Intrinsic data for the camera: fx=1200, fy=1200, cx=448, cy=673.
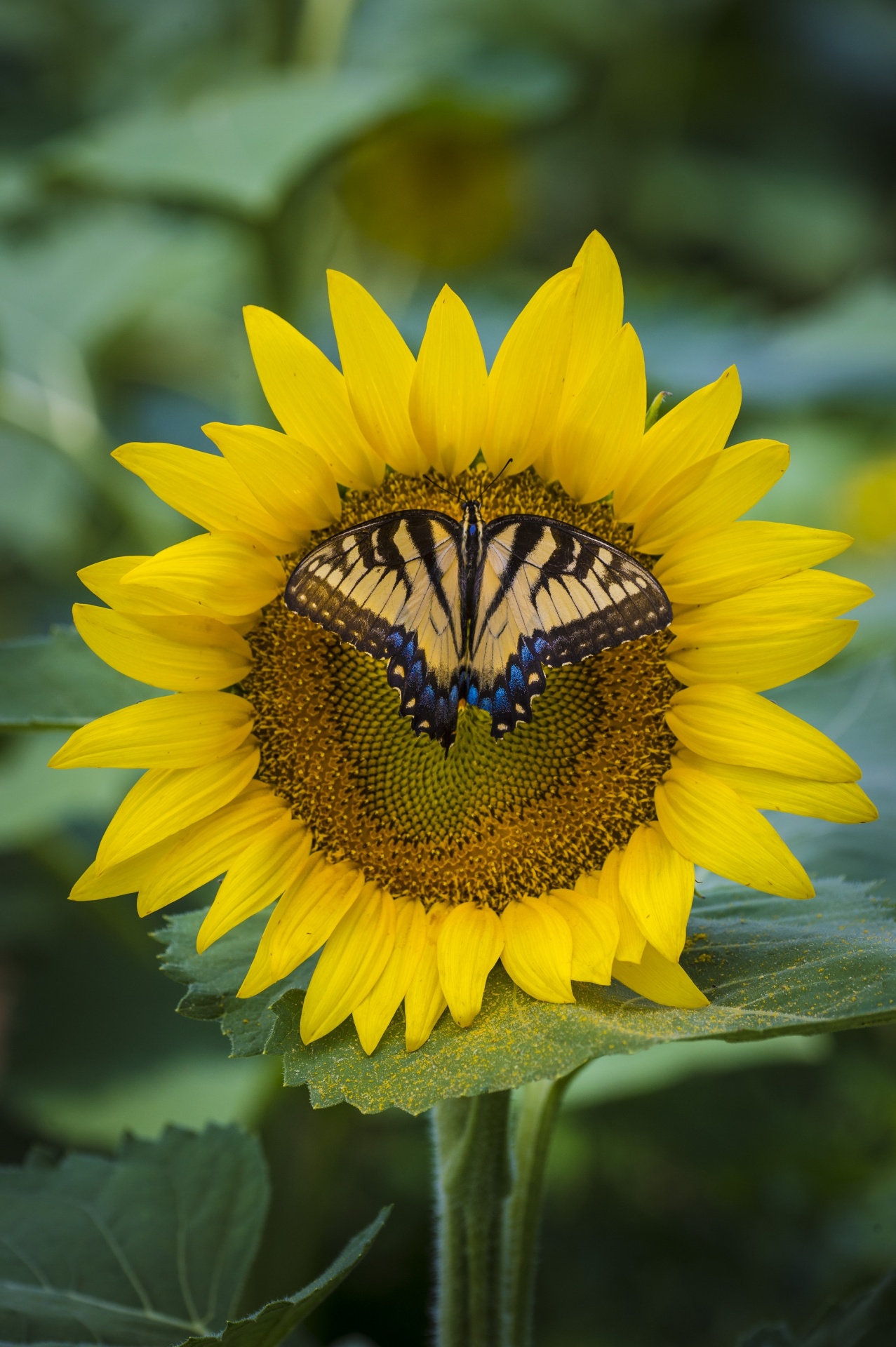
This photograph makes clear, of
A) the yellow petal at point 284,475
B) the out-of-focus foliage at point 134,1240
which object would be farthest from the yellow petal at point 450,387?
the out-of-focus foliage at point 134,1240

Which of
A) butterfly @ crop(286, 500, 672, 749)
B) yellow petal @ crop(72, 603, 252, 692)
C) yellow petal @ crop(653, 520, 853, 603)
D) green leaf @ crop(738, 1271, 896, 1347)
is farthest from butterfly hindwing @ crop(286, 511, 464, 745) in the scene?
green leaf @ crop(738, 1271, 896, 1347)

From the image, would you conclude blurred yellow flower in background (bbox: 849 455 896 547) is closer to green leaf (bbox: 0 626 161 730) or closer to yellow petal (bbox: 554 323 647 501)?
yellow petal (bbox: 554 323 647 501)

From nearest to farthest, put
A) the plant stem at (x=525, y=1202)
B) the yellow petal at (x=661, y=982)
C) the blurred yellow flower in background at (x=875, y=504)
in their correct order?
the yellow petal at (x=661, y=982) → the plant stem at (x=525, y=1202) → the blurred yellow flower in background at (x=875, y=504)

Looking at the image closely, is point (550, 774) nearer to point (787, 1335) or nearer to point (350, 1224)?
point (787, 1335)

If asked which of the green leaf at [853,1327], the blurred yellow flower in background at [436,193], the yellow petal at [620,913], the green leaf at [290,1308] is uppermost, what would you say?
the blurred yellow flower in background at [436,193]

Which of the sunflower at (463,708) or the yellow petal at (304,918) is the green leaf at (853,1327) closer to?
the sunflower at (463,708)
